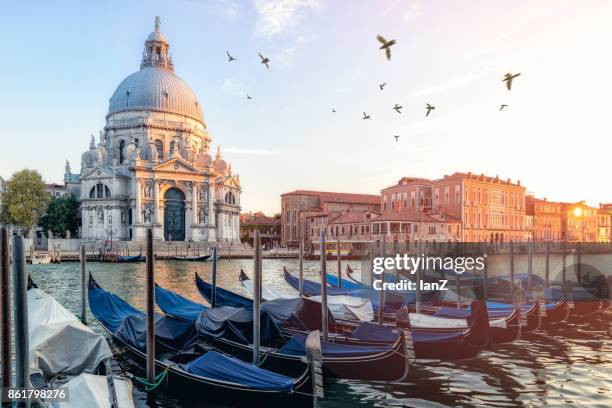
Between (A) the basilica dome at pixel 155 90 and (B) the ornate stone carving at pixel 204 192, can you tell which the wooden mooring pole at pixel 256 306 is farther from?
(A) the basilica dome at pixel 155 90

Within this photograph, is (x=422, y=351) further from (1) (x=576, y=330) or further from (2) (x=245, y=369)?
(1) (x=576, y=330)

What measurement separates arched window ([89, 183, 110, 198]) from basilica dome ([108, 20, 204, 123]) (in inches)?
358

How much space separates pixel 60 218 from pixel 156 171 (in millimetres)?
10208

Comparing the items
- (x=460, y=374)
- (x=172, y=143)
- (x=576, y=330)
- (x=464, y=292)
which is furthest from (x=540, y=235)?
(x=460, y=374)

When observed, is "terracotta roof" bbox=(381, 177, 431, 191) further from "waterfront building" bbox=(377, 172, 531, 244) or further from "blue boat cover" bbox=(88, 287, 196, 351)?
"blue boat cover" bbox=(88, 287, 196, 351)

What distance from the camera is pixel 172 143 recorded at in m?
49.8

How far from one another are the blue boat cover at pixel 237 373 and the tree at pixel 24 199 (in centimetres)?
3948

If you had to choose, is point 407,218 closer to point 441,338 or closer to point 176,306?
point 176,306

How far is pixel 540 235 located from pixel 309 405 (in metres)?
55.2

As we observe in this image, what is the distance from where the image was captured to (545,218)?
55531 mm

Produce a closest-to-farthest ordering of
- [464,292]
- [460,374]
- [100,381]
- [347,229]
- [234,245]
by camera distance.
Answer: [100,381], [460,374], [464,292], [234,245], [347,229]

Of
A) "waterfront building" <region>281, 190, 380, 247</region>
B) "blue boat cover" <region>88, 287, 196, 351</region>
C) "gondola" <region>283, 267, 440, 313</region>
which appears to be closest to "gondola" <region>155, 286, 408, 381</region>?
"blue boat cover" <region>88, 287, 196, 351</region>

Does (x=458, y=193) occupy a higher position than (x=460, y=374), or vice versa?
(x=458, y=193)

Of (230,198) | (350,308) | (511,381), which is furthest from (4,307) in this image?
(230,198)
